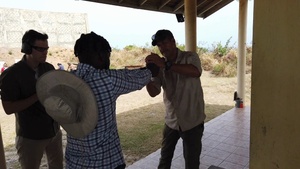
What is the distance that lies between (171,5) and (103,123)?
15.9ft

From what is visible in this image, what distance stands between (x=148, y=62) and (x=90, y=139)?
25.9 inches

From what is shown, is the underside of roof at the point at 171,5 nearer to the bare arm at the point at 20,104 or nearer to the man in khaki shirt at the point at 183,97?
the man in khaki shirt at the point at 183,97

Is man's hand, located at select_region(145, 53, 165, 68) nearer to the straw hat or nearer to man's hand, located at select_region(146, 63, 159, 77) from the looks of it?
man's hand, located at select_region(146, 63, 159, 77)

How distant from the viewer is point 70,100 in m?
1.23

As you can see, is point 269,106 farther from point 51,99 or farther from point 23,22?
point 23,22

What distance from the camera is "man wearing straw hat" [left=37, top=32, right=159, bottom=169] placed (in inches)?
48.1

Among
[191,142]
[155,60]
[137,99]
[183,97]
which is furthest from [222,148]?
[137,99]

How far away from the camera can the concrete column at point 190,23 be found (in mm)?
4621

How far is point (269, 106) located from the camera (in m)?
1.07

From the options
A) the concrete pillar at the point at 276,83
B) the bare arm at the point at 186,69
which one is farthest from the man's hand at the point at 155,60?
the concrete pillar at the point at 276,83

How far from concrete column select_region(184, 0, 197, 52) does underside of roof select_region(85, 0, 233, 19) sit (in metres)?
0.68

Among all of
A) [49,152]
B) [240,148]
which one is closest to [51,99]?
[49,152]

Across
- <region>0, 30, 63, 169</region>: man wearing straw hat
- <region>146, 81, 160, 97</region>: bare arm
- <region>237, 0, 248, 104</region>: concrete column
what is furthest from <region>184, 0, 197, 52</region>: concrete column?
<region>0, 30, 63, 169</region>: man wearing straw hat

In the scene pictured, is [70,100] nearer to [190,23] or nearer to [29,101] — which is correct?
[29,101]
